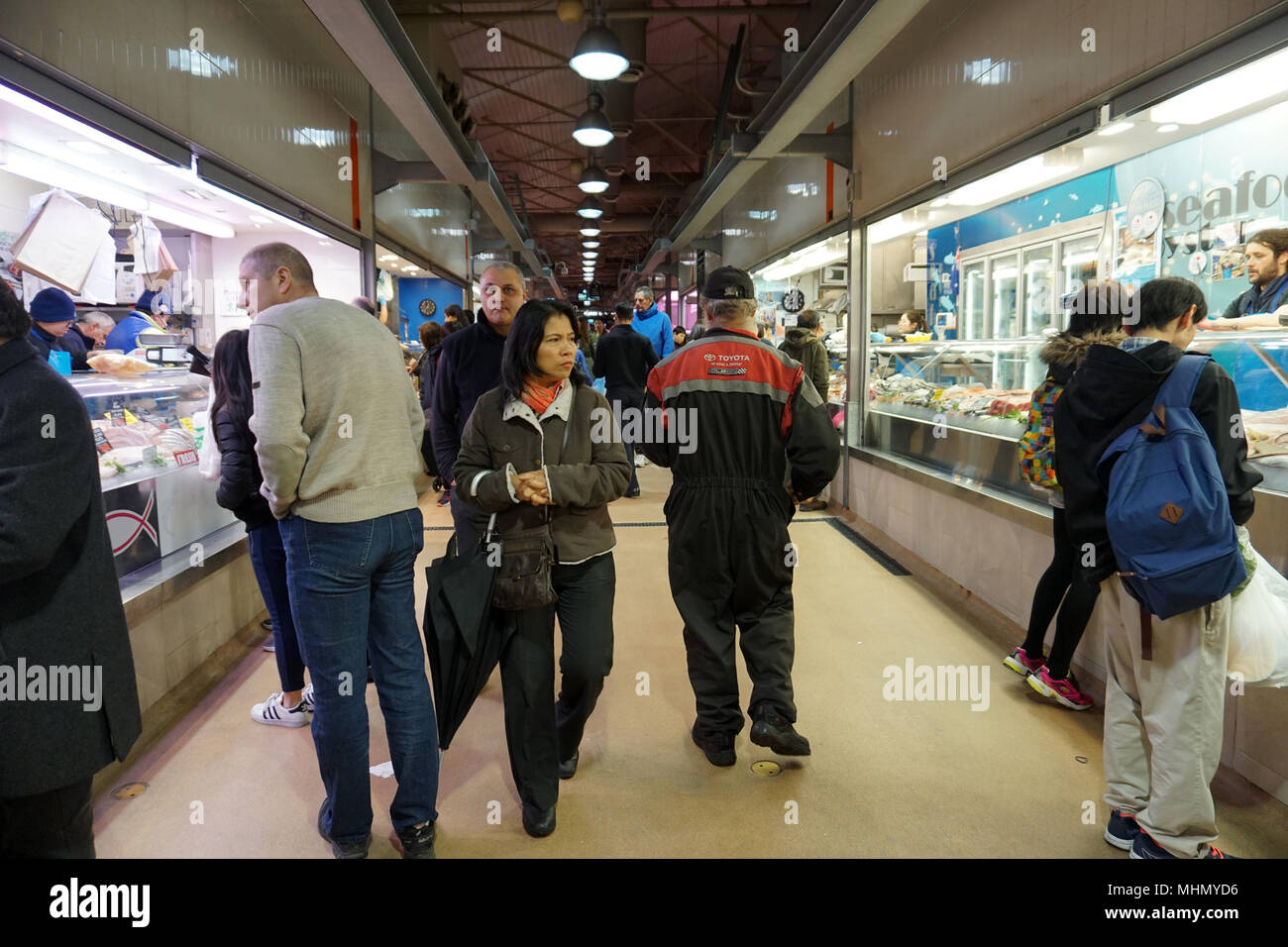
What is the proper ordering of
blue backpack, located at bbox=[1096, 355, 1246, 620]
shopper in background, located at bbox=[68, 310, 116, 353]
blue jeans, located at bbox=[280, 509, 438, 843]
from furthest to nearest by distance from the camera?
shopper in background, located at bbox=[68, 310, 116, 353]
blue jeans, located at bbox=[280, 509, 438, 843]
blue backpack, located at bbox=[1096, 355, 1246, 620]

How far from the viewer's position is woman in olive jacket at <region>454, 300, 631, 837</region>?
245 centimetres

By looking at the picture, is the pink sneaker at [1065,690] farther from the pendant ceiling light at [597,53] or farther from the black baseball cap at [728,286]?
the pendant ceiling light at [597,53]

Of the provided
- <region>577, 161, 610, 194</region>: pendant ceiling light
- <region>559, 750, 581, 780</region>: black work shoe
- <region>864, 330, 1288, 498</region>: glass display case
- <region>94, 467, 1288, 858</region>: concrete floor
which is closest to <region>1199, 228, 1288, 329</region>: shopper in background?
<region>864, 330, 1288, 498</region>: glass display case

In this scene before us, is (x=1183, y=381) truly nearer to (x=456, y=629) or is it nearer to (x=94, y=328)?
(x=456, y=629)

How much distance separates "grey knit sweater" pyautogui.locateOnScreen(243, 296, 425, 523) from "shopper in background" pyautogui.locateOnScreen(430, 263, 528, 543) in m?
0.94

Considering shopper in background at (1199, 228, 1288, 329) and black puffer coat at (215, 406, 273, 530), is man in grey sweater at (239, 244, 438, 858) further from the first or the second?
shopper in background at (1199, 228, 1288, 329)

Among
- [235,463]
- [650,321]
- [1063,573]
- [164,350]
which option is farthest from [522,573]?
[650,321]

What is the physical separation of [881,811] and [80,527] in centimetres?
244

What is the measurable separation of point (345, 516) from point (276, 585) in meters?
1.27

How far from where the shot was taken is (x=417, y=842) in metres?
2.41

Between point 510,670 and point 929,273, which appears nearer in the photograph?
point 510,670

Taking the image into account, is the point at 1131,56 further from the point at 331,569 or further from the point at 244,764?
the point at 244,764

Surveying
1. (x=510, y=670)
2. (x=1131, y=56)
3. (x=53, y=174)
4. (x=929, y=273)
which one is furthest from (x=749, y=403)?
(x=929, y=273)
